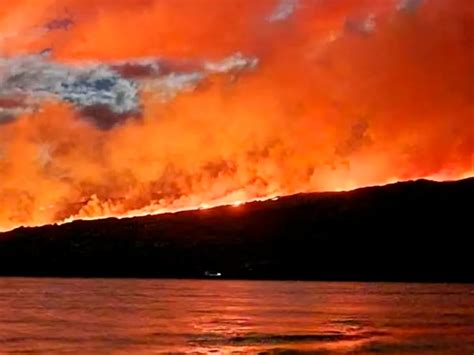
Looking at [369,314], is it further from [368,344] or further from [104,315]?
[368,344]

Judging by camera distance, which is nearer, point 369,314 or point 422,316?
point 422,316

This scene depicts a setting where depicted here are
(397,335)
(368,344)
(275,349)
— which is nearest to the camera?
(275,349)

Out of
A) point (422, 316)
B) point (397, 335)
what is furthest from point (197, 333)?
point (422, 316)

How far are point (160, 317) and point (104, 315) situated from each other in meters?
5.49

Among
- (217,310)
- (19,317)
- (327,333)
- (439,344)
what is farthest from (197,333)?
(217,310)

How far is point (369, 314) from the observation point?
367ft

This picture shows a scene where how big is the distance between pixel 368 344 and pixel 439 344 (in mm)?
4269

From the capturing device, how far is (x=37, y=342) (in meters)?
64.1

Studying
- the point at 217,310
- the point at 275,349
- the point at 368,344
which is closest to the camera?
the point at 275,349

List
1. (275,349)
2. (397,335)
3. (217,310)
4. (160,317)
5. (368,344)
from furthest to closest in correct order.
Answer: (217,310) → (160,317) → (397,335) → (368,344) → (275,349)

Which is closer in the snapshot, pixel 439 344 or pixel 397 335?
pixel 439 344

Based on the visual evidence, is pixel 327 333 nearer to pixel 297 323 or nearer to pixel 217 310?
pixel 297 323

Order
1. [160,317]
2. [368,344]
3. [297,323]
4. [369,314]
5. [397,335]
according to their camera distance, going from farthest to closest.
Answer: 1. [369,314]
2. [160,317]
3. [297,323]
4. [397,335]
5. [368,344]

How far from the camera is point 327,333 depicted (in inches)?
3046
